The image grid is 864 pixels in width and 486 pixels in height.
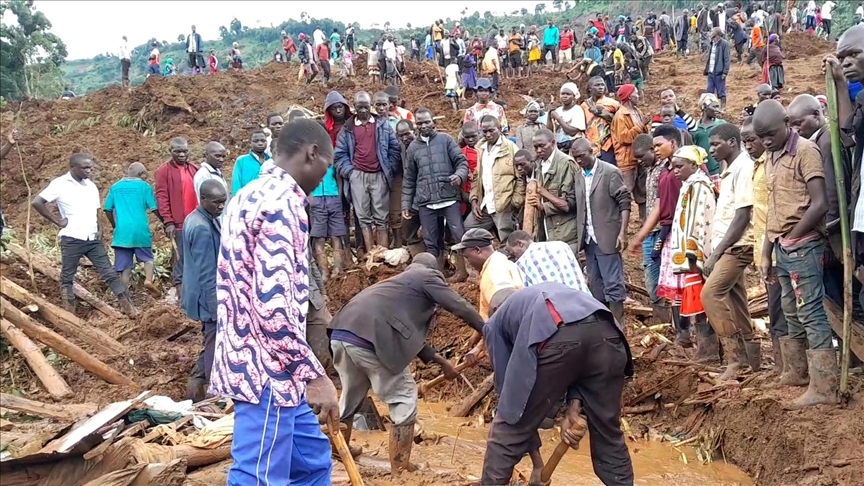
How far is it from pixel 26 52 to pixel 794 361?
1073 inches

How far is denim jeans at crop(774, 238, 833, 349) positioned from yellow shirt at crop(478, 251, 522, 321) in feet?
5.81

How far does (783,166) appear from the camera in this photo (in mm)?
4758

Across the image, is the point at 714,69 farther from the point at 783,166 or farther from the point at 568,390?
the point at 568,390

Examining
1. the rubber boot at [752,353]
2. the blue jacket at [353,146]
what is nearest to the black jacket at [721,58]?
the blue jacket at [353,146]

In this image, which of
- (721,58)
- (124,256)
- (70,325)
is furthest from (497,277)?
(721,58)

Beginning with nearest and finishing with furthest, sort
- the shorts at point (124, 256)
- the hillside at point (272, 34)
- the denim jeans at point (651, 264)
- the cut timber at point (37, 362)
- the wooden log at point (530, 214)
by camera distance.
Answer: the cut timber at point (37, 362)
the denim jeans at point (651, 264)
the wooden log at point (530, 214)
the shorts at point (124, 256)
the hillside at point (272, 34)

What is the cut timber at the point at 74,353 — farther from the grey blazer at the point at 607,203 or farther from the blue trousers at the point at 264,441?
the grey blazer at the point at 607,203

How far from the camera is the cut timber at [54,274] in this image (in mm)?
8977

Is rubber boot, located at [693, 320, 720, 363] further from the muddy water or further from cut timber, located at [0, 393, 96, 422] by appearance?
cut timber, located at [0, 393, 96, 422]

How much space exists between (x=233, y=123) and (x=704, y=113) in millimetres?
12936

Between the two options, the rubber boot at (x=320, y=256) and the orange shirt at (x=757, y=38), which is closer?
the rubber boot at (x=320, y=256)

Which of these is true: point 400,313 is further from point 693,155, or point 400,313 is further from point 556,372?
point 693,155

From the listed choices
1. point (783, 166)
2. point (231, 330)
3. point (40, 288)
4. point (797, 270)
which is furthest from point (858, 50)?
point (40, 288)

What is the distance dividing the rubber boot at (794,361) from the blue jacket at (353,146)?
4949 mm
